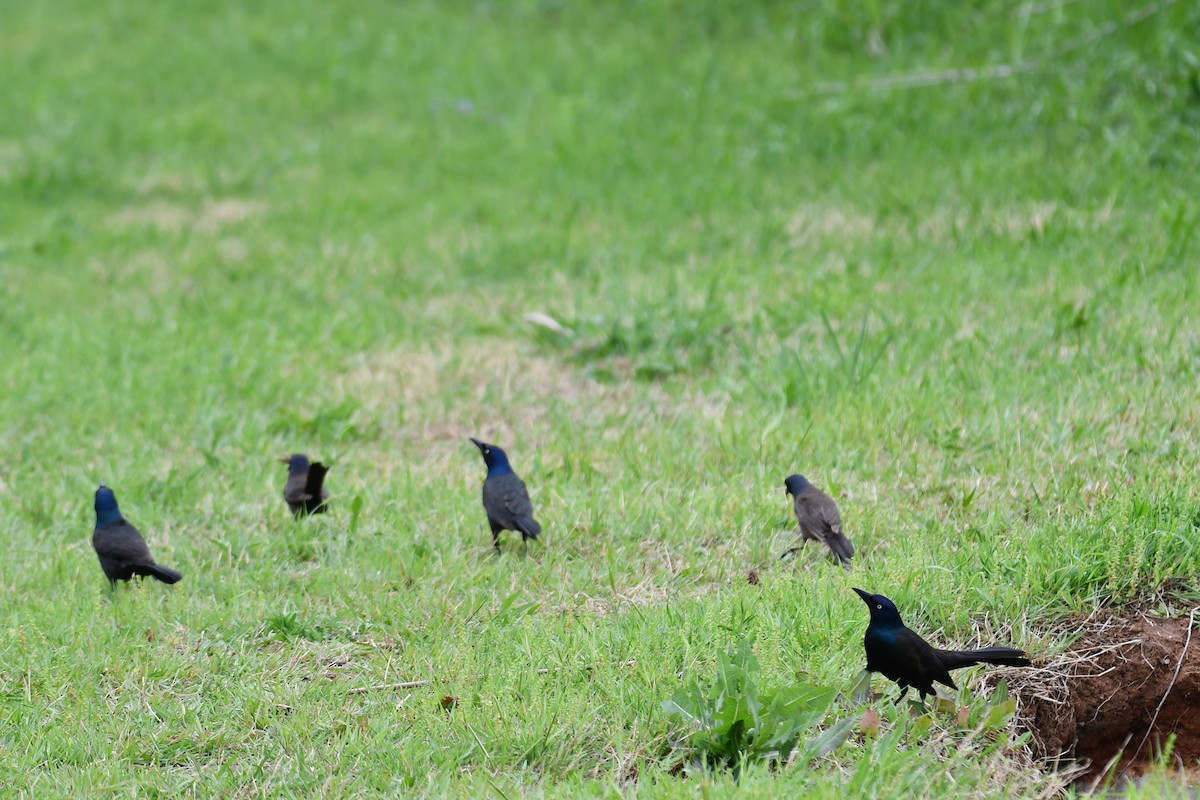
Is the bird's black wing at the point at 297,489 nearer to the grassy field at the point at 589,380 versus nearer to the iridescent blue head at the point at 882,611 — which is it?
the grassy field at the point at 589,380

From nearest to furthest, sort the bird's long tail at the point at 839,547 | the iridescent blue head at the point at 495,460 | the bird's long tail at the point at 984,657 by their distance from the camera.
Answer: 1. the bird's long tail at the point at 984,657
2. the bird's long tail at the point at 839,547
3. the iridescent blue head at the point at 495,460

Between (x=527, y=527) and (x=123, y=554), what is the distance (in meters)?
1.56

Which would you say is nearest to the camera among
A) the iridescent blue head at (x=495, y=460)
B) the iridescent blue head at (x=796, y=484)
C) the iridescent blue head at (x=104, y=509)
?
the iridescent blue head at (x=796, y=484)

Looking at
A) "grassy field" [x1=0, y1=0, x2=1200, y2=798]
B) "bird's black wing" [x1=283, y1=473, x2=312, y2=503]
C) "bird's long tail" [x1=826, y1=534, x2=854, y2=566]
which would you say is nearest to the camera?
"grassy field" [x1=0, y1=0, x2=1200, y2=798]

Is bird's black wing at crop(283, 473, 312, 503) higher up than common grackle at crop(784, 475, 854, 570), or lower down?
lower down

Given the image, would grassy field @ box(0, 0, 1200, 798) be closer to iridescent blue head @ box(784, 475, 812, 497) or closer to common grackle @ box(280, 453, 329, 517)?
common grackle @ box(280, 453, 329, 517)

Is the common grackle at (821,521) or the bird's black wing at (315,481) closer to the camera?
the common grackle at (821,521)

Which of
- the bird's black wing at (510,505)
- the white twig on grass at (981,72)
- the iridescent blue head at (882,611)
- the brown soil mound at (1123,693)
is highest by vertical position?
the white twig on grass at (981,72)

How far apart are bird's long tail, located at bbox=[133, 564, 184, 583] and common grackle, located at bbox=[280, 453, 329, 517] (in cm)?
74

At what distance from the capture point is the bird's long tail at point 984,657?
148 inches

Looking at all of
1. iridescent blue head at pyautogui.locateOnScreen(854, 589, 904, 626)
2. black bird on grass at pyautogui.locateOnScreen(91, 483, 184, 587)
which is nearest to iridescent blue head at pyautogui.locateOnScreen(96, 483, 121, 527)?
black bird on grass at pyautogui.locateOnScreen(91, 483, 184, 587)

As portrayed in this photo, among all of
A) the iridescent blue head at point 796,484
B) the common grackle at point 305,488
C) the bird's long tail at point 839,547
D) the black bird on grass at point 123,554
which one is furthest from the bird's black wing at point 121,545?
the bird's long tail at point 839,547

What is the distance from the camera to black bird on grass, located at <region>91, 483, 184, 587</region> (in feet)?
16.0

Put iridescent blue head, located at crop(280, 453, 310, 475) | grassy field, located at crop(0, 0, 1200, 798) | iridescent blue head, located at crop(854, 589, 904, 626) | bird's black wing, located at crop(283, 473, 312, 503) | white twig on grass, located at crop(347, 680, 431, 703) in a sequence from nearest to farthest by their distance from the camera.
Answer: iridescent blue head, located at crop(854, 589, 904, 626) → grassy field, located at crop(0, 0, 1200, 798) → white twig on grass, located at crop(347, 680, 431, 703) → bird's black wing, located at crop(283, 473, 312, 503) → iridescent blue head, located at crop(280, 453, 310, 475)
